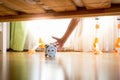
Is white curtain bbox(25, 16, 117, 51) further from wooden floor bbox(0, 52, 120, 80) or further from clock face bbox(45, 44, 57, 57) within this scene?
wooden floor bbox(0, 52, 120, 80)

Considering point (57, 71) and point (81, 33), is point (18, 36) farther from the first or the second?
point (57, 71)

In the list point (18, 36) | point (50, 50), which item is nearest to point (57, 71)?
point (50, 50)

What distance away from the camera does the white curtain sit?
3.38 meters

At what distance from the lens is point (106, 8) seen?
136cm

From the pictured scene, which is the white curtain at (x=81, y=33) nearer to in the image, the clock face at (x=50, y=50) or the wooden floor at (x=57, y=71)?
the clock face at (x=50, y=50)

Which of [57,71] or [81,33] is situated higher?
[81,33]

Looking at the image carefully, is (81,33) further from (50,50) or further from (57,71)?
(57,71)

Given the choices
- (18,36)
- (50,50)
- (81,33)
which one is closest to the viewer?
(50,50)

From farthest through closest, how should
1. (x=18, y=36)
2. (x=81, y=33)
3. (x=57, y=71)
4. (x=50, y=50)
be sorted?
A: (x=81, y=33)
(x=18, y=36)
(x=50, y=50)
(x=57, y=71)

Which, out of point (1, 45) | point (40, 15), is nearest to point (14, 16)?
point (40, 15)

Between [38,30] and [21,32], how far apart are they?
1.21ft

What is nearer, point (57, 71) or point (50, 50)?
point (57, 71)

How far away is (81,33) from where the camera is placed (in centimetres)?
347

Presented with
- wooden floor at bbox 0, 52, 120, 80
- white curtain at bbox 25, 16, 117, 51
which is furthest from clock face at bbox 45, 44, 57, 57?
white curtain at bbox 25, 16, 117, 51
